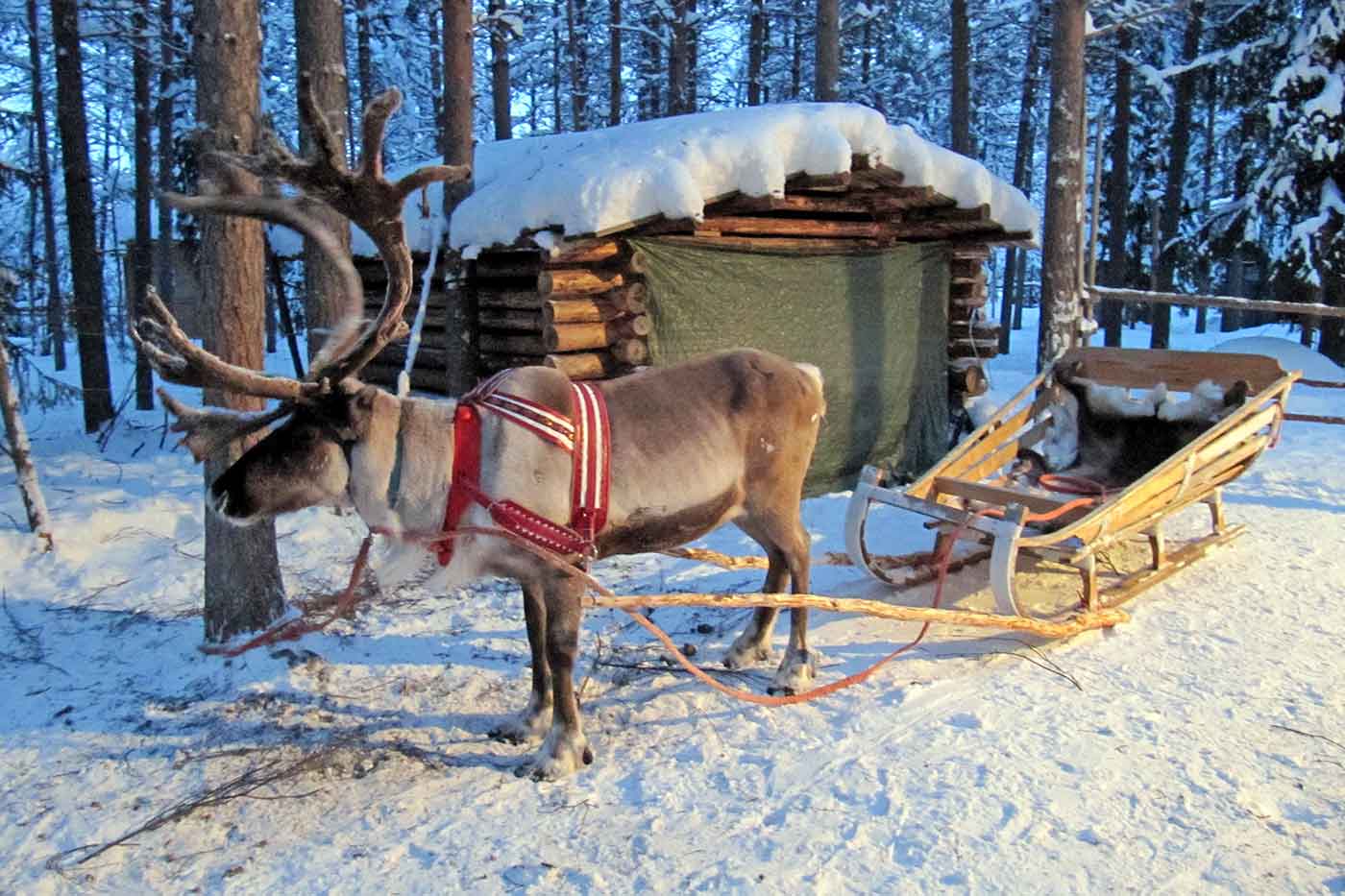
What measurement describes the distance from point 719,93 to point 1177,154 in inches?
477

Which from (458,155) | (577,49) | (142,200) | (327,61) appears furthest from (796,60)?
(327,61)

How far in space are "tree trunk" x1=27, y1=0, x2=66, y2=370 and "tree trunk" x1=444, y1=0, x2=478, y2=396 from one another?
3575mm

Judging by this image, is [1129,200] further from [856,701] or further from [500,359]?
[856,701]

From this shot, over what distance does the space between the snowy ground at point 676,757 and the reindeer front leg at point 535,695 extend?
0.30ft

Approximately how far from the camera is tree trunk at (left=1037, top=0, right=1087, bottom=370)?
9633 mm

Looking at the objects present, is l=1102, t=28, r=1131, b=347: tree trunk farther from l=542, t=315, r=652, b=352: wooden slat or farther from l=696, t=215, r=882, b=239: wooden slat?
l=542, t=315, r=652, b=352: wooden slat

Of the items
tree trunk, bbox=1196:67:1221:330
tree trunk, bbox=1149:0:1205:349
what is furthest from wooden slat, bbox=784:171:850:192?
tree trunk, bbox=1149:0:1205:349

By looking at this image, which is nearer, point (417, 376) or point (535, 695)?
point (535, 695)

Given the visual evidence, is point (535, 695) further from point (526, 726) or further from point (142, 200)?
point (142, 200)

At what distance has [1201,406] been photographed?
6180mm

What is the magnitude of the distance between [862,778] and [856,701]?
2.22ft

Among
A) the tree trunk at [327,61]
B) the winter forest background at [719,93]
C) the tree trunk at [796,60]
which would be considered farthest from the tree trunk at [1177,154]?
the tree trunk at [327,61]

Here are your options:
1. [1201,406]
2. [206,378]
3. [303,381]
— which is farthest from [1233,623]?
[206,378]

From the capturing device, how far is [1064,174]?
31.9 feet
